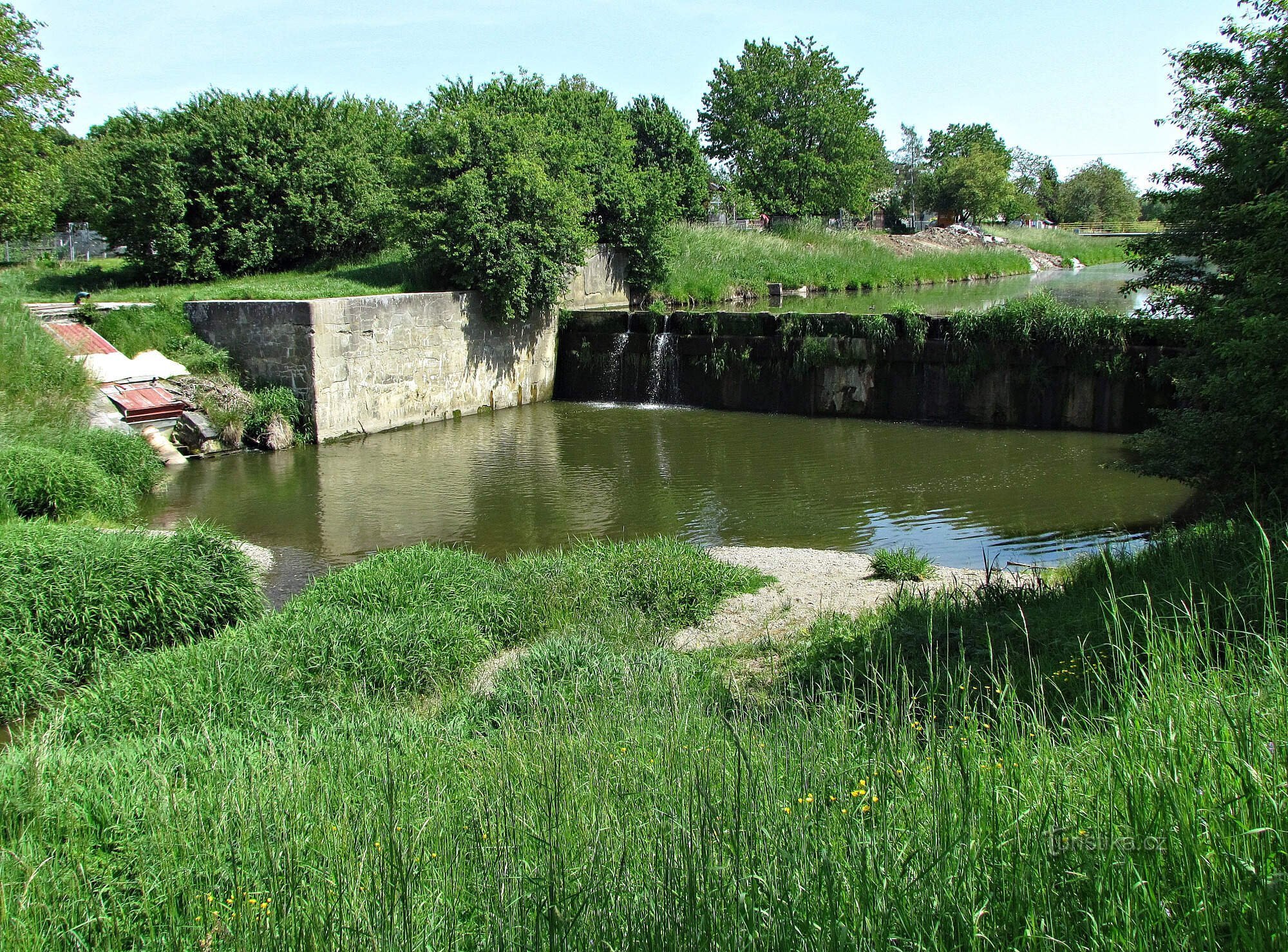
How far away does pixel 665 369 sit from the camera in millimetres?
22703

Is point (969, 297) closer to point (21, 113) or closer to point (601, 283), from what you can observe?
point (601, 283)

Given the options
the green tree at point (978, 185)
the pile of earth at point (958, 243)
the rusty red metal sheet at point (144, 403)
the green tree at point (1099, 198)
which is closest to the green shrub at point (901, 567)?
the rusty red metal sheet at point (144, 403)

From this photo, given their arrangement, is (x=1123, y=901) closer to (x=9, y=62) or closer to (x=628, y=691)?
(x=628, y=691)

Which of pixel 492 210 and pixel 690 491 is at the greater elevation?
pixel 492 210

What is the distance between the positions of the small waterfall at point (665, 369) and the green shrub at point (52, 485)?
496 inches

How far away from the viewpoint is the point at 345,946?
2795 mm

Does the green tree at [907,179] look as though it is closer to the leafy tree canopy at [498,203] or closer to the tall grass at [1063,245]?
the tall grass at [1063,245]

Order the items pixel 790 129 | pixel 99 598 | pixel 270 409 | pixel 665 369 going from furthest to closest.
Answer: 1. pixel 790 129
2. pixel 665 369
3. pixel 270 409
4. pixel 99 598

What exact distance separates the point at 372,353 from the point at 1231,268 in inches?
577

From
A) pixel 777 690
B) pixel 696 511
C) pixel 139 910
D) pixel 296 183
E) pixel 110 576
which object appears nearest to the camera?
pixel 139 910

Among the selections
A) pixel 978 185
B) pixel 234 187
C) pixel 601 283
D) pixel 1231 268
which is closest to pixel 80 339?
pixel 234 187

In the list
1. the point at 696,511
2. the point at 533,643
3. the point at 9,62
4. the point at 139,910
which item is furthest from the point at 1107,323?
the point at 9,62

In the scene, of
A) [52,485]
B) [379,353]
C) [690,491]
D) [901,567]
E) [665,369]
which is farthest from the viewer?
[665,369]

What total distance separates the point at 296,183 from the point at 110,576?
18367 mm
